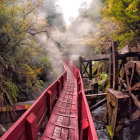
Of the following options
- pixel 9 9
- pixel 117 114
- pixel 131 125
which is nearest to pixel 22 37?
pixel 9 9

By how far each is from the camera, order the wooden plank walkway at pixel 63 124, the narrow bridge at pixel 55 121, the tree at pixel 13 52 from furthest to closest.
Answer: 1. the tree at pixel 13 52
2. the wooden plank walkway at pixel 63 124
3. the narrow bridge at pixel 55 121

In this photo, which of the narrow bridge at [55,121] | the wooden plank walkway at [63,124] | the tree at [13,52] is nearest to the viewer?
the narrow bridge at [55,121]

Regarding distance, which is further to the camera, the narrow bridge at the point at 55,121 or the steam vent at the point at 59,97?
the steam vent at the point at 59,97

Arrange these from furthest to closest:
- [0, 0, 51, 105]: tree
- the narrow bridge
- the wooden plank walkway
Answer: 1. [0, 0, 51, 105]: tree
2. the wooden plank walkway
3. the narrow bridge

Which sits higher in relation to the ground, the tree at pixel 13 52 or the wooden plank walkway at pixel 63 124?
the tree at pixel 13 52

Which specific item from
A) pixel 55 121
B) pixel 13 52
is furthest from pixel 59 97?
pixel 13 52

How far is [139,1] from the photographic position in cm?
546

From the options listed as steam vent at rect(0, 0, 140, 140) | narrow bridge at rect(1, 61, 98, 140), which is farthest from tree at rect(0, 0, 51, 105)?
narrow bridge at rect(1, 61, 98, 140)

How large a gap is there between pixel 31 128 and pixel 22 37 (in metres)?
5.42

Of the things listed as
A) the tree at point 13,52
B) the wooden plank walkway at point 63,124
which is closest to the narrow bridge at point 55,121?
the wooden plank walkway at point 63,124

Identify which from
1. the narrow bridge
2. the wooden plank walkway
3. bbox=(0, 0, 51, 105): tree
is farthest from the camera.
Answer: bbox=(0, 0, 51, 105): tree

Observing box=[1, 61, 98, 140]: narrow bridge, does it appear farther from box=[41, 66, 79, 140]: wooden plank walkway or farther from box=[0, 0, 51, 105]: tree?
box=[0, 0, 51, 105]: tree

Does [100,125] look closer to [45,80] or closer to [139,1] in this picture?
[45,80]

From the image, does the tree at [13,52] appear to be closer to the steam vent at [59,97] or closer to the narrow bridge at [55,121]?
the steam vent at [59,97]
